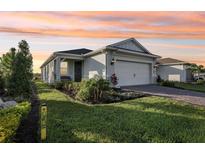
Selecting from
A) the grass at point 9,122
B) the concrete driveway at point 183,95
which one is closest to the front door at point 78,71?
the concrete driveway at point 183,95

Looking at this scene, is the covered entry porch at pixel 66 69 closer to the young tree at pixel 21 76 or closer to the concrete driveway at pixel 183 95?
the young tree at pixel 21 76

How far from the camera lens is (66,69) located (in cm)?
1452

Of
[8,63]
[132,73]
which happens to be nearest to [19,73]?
[8,63]

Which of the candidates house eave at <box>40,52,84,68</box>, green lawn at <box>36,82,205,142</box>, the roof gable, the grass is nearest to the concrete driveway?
green lawn at <box>36,82,205,142</box>

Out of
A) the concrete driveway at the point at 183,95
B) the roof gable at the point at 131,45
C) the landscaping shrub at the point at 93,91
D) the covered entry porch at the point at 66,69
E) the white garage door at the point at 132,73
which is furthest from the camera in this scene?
the covered entry porch at the point at 66,69

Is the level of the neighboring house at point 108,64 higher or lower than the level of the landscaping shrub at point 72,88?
higher

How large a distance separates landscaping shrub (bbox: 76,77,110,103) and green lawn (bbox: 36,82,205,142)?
121cm

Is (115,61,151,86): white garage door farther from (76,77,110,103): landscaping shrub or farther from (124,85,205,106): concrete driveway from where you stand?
(76,77,110,103): landscaping shrub

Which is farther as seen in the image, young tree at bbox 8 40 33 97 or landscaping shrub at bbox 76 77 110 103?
young tree at bbox 8 40 33 97

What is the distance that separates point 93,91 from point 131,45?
6.03 metres

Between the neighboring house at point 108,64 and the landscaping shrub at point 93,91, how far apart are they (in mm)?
3074

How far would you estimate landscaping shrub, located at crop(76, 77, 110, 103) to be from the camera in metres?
8.64

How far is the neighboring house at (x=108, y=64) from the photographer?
40.5 feet
